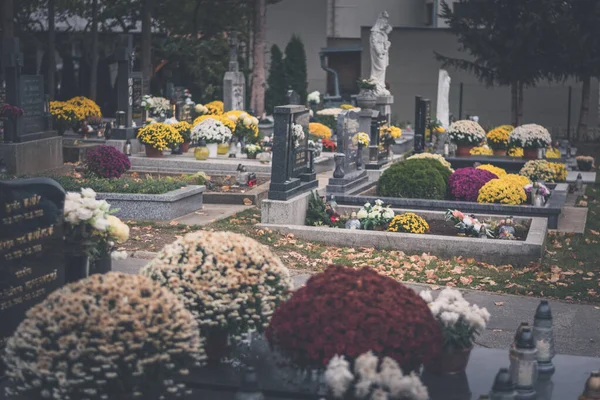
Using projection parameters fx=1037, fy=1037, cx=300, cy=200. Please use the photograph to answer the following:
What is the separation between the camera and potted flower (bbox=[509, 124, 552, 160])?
26000mm

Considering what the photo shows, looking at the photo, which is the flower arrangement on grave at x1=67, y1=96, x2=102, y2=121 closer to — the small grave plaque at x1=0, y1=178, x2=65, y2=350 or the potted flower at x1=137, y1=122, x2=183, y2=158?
the potted flower at x1=137, y1=122, x2=183, y2=158

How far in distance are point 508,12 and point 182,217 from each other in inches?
814

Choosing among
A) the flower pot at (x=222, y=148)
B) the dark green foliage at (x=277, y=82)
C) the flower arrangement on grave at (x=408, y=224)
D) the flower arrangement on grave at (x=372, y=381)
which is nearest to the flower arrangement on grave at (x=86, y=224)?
the flower arrangement on grave at (x=372, y=381)

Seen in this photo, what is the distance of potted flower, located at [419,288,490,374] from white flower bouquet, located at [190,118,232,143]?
1675cm

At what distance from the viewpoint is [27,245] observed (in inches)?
344

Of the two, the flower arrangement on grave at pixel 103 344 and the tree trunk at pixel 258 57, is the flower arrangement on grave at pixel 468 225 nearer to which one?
the flower arrangement on grave at pixel 103 344

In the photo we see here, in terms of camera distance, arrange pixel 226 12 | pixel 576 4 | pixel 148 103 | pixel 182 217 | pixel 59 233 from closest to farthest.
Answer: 1. pixel 59 233
2. pixel 182 217
3. pixel 148 103
4. pixel 576 4
5. pixel 226 12

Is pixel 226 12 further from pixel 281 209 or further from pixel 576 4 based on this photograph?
pixel 281 209

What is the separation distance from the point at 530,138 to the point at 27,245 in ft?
63.0

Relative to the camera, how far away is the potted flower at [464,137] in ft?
88.8

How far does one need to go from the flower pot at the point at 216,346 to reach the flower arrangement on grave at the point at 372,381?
4.86 feet

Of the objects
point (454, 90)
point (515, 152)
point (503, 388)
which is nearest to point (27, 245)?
point (503, 388)

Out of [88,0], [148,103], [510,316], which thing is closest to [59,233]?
[510,316]

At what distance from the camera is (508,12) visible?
3541cm
